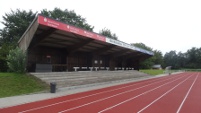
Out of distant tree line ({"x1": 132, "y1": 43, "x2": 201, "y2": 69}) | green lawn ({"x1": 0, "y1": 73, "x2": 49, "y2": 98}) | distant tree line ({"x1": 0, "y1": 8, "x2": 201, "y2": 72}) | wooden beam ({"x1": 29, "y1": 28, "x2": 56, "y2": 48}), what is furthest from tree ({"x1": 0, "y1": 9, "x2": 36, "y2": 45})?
distant tree line ({"x1": 132, "y1": 43, "x2": 201, "y2": 69})

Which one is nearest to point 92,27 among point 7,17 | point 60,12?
point 60,12

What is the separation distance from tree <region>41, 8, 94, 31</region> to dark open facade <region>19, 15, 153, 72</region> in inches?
654

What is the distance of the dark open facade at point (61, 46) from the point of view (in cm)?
1642

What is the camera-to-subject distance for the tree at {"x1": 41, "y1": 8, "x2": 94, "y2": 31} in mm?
43281

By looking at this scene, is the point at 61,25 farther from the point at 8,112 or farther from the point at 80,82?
the point at 8,112

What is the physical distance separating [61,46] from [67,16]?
23937mm

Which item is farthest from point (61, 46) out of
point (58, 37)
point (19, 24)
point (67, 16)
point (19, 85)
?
point (67, 16)

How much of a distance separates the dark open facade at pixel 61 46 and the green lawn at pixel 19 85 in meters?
3.40

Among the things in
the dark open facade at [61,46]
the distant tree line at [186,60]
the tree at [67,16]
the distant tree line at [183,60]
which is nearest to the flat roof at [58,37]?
the dark open facade at [61,46]

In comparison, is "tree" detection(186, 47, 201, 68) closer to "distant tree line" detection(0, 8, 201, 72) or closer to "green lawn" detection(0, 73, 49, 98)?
"distant tree line" detection(0, 8, 201, 72)

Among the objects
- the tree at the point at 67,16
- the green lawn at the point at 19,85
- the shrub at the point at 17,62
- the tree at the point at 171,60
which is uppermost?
the tree at the point at 67,16

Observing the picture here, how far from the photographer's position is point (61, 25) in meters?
16.3

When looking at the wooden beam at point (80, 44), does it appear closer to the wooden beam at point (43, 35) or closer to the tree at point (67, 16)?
the wooden beam at point (43, 35)

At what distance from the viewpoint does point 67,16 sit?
45.0 meters
